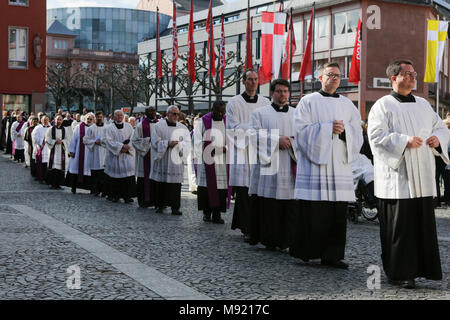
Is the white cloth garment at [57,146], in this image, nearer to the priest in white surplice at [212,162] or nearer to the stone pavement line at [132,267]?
the priest in white surplice at [212,162]

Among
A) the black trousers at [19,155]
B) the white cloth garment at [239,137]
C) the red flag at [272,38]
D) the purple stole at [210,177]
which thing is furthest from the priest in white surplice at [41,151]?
the red flag at [272,38]

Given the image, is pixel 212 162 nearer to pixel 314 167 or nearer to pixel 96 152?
pixel 314 167

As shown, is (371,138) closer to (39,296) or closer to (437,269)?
(437,269)

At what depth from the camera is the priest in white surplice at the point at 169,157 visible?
13.0 meters

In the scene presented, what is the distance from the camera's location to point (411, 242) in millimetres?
6383

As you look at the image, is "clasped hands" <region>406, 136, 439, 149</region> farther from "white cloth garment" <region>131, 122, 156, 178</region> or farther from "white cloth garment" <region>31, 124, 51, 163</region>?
"white cloth garment" <region>31, 124, 51, 163</region>

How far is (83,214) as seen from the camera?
12039mm

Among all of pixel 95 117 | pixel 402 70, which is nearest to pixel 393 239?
pixel 402 70

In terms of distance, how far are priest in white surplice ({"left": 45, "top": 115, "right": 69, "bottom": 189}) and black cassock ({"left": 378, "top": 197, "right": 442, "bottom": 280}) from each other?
42.9 ft

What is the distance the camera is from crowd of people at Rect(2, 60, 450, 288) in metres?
6.48

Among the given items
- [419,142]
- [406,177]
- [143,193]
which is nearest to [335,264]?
[406,177]

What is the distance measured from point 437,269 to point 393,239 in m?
0.44

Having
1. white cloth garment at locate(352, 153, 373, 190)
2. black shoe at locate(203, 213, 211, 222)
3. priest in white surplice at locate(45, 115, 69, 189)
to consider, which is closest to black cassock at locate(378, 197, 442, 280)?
black shoe at locate(203, 213, 211, 222)

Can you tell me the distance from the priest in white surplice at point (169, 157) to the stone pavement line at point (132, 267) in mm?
2747
